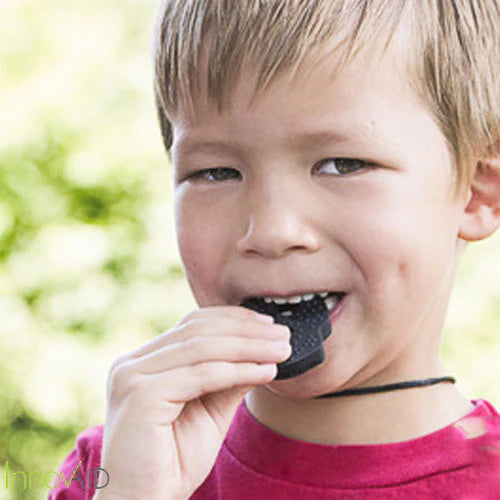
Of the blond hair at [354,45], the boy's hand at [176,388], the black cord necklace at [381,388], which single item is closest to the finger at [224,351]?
the boy's hand at [176,388]

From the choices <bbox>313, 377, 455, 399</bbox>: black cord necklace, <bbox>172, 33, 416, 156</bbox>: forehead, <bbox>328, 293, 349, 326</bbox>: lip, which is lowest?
<bbox>313, 377, 455, 399</bbox>: black cord necklace

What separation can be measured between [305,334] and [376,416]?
279 millimetres

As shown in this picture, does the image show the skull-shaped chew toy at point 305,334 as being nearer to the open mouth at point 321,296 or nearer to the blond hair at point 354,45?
the open mouth at point 321,296

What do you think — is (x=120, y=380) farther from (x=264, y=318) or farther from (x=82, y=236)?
(x=82, y=236)

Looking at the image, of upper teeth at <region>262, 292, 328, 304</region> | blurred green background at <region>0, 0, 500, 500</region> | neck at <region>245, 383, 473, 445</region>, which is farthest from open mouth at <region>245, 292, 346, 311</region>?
blurred green background at <region>0, 0, 500, 500</region>

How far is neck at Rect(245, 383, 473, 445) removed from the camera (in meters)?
1.61

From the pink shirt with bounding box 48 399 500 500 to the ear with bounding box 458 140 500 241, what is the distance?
314mm

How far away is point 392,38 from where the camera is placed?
1430mm

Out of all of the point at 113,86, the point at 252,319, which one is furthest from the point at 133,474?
the point at 113,86

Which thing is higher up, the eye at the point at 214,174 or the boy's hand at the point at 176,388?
the eye at the point at 214,174

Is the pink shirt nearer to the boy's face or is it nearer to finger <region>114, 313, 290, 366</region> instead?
the boy's face

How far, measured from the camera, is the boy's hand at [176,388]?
1.42 m

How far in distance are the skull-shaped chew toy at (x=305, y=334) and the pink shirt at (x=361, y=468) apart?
25 centimetres

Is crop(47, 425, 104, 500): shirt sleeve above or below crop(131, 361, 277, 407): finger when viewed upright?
below
